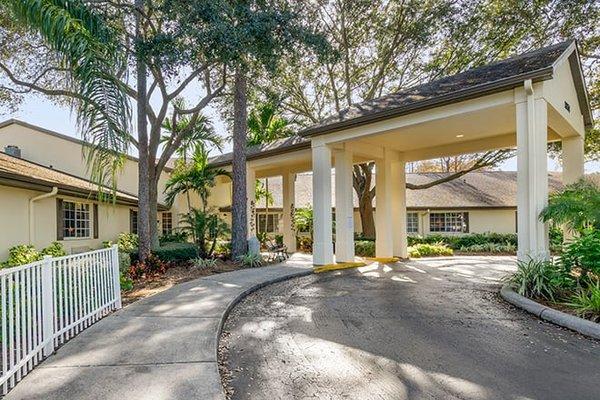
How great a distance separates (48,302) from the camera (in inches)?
167

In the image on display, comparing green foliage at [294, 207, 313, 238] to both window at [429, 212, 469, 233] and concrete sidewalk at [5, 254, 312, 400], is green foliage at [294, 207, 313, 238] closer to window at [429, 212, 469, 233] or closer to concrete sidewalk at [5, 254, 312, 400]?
window at [429, 212, 469, 233]

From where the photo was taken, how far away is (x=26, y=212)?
386 inches

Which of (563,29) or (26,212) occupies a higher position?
(563,29)

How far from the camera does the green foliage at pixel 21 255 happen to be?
339 inches

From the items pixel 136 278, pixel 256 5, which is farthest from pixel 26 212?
pixel 256 5

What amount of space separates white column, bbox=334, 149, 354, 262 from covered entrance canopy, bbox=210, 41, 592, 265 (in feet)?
0.11

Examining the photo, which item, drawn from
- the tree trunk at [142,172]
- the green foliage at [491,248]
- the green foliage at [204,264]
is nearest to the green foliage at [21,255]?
the tree trunk at [142,172]

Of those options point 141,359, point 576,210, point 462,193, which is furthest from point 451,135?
point 462,193

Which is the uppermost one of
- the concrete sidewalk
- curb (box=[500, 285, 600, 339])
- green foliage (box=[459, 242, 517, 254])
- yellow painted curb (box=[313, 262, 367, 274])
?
the concrete sidewalk

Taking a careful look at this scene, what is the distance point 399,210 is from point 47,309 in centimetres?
1187

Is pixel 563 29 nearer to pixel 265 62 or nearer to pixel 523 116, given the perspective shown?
pixel 523 116

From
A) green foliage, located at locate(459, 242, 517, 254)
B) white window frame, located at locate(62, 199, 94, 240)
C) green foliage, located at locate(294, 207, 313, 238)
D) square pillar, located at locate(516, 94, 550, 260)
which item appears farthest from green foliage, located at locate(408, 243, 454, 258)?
white window frame, located at locate(62, 199, 94, 240)

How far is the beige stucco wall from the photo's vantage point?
9.04 m

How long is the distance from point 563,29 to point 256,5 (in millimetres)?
11972
